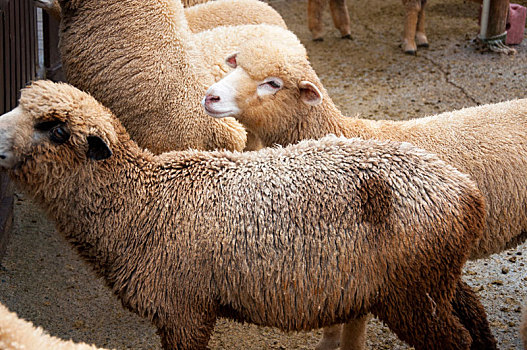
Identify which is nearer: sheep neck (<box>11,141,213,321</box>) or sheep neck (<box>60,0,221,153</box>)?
sheep neck (<box>11,141,213,321</box>)

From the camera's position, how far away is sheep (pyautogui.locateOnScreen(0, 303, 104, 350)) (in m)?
1.70

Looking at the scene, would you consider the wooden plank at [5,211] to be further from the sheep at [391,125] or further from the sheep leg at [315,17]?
the sheep leg at [315,17]

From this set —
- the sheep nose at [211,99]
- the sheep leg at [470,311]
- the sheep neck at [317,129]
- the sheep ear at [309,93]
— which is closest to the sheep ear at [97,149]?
the sheep nose at [211,99]

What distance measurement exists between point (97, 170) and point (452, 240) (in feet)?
5.44

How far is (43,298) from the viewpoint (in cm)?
429

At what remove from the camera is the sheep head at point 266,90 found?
384 cm

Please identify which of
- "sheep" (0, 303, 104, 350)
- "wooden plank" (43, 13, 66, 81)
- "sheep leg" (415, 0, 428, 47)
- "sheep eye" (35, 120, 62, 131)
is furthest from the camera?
"sheep leg" (415, 0, 428, 47)

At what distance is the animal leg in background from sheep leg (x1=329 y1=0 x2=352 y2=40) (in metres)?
0.99

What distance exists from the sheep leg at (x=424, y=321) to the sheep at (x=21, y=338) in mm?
1572

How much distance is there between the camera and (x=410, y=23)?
903cm

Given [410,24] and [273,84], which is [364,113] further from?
[273,84]

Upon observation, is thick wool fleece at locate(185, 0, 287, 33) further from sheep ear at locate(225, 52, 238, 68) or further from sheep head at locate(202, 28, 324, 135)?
sheep head at locate(202, 28, 324, 135)

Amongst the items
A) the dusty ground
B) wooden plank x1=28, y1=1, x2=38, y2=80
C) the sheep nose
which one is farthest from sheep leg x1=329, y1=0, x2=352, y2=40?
the sheep nose

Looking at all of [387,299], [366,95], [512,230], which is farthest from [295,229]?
[366,95]
